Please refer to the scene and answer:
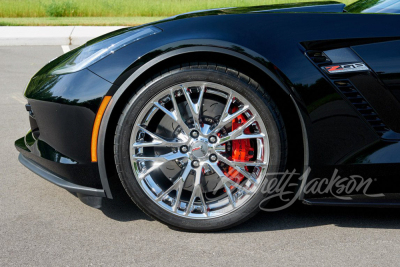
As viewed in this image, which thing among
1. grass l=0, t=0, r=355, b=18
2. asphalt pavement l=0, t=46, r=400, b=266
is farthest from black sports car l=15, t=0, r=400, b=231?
grass l=0, t=0, r=355, b=18

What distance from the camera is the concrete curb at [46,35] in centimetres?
1001

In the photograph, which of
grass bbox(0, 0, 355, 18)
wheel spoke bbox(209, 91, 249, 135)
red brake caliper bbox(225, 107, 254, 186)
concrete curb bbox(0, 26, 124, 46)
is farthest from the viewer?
grass bbox(0, 0, 355, 18)

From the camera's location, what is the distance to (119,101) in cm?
→ 264

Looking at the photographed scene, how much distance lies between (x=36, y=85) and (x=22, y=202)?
778 mm

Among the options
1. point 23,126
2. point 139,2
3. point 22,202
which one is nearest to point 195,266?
point 22,202

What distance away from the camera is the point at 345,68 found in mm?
2549

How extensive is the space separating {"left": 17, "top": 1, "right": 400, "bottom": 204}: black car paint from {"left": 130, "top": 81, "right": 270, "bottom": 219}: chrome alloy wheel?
20cm

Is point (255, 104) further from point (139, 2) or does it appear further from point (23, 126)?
point (139, 2)

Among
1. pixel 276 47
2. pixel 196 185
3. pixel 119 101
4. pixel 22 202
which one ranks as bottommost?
pixel 22 202

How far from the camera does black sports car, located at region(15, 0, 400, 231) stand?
2.57 m

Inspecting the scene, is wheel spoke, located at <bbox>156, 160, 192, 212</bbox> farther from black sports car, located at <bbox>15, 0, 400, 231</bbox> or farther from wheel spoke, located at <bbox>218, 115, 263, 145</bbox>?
wheel spoke, located at <bbox>218, 115, 263, 145</bbox>

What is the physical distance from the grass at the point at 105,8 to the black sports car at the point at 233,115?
38.7ft

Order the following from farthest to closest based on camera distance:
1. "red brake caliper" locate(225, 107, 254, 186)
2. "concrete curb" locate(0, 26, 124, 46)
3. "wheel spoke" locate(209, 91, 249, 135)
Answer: "concrete curb" locate(0, 26, 124, 46), "red brake caliper" locate(225, 107, 254, 186), "wheel spoke" locate(209, 91, 249, 135)

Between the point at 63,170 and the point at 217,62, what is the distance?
1.01 m
